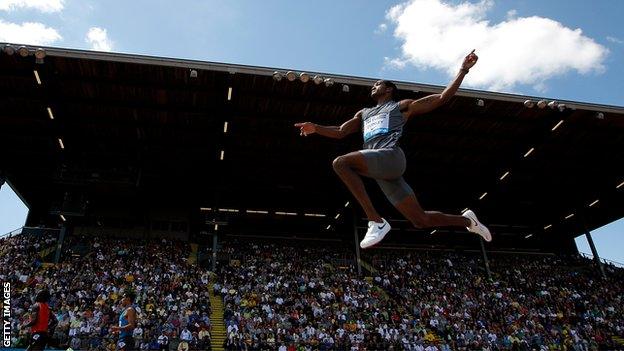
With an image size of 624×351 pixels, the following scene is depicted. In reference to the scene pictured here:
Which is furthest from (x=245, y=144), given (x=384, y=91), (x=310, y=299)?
(x=384, y=91)

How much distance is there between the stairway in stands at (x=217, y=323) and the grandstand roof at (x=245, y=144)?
6.82 meters

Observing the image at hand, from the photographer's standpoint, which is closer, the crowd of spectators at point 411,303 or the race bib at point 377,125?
the race bib at point 377,125

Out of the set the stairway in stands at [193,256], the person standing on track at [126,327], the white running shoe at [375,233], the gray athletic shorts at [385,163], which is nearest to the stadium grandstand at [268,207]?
the stairway in stands at [193,256]

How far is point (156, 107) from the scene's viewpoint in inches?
890

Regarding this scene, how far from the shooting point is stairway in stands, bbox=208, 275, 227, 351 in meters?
20.4

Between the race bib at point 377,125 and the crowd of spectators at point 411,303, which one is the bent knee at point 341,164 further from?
the crowd of spectators at point 411,303

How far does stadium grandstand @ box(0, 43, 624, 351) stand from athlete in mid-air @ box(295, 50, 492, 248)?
49.0 feet

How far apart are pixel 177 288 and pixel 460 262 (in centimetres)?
1961

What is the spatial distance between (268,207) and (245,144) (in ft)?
30.1

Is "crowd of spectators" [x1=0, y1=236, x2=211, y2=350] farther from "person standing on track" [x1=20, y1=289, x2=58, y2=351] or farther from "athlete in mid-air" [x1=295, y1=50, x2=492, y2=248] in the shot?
"athlete in mid-air" [x1=295, y1=50, x2=492, y2=248]

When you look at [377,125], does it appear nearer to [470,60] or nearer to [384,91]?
[384,91]

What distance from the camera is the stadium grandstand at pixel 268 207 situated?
20.5 metres

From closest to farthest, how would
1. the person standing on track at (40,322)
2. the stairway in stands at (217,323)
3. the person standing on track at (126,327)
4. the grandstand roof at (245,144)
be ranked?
the person standing on track at (40,322) → the person standing on track at (126,327) → the stairway in stands at (217,323) → the grandstand roof at (245,144)

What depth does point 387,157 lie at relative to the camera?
4.32m
